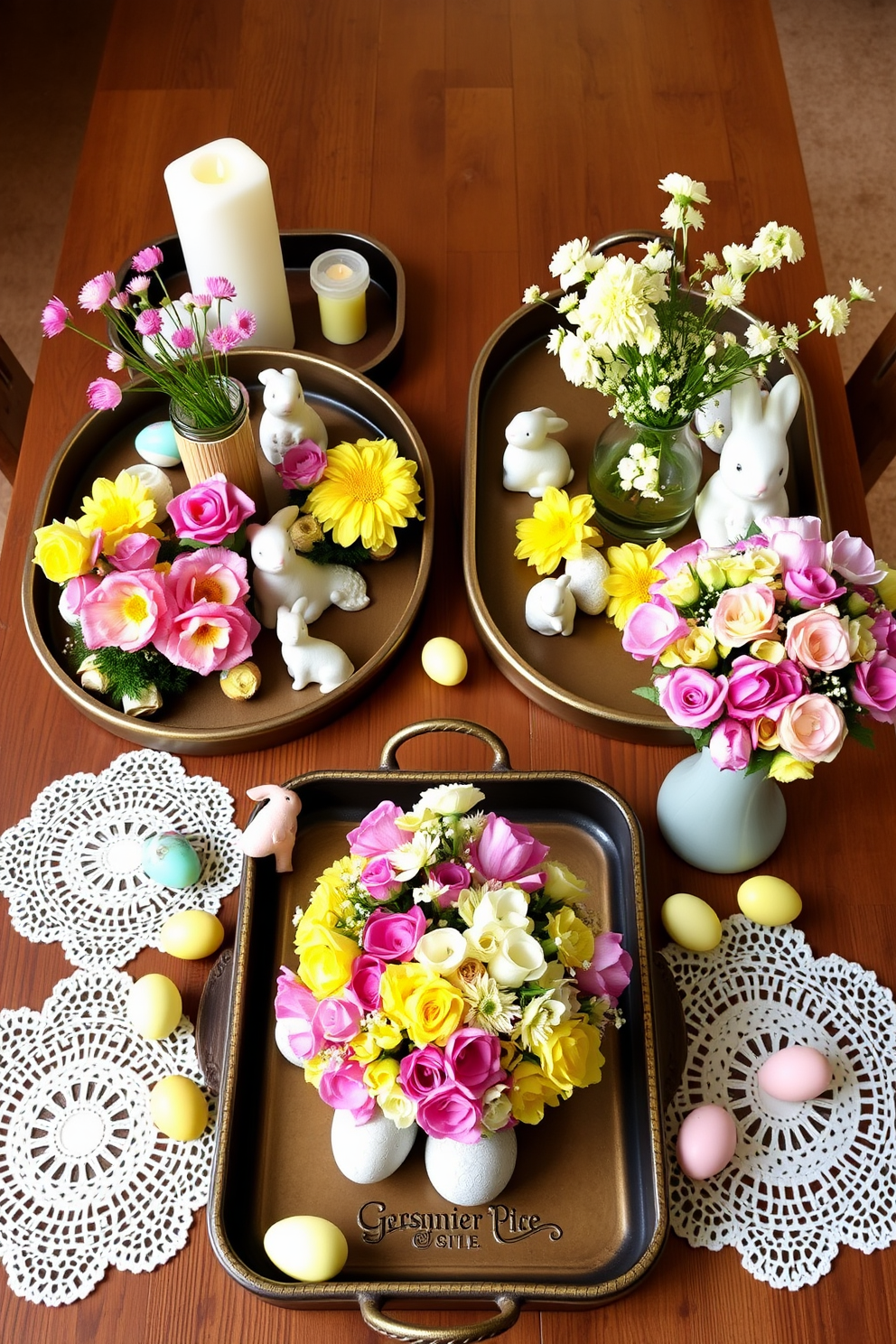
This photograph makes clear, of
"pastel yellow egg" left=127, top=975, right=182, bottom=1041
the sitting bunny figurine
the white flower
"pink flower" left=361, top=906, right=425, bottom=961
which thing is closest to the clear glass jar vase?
the sitting bunny figurine

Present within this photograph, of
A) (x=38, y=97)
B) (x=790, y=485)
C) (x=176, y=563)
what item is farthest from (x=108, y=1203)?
(x=38, y=97)

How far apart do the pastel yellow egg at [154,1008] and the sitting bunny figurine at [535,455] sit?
0.64 metres

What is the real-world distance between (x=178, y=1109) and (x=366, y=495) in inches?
23.9

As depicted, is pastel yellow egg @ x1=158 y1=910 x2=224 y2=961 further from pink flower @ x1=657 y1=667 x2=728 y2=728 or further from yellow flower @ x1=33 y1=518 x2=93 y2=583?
pink flower @ x1=657 y1=667 x2=728 y2=728

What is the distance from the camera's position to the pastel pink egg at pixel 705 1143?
0.86 m

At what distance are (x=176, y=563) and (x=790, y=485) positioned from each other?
0.67m

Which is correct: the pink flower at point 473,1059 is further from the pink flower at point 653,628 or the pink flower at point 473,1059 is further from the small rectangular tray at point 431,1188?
the pink flower at point 653,628

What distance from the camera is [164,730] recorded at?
3.38 feet

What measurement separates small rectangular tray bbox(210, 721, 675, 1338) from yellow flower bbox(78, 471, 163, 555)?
311 mm

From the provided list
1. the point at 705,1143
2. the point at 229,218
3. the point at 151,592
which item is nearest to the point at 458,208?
the point at 229,218

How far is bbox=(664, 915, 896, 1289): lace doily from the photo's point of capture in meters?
0.86

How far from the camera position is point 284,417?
3.66 feet

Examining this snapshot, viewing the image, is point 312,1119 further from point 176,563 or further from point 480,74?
point 480,74

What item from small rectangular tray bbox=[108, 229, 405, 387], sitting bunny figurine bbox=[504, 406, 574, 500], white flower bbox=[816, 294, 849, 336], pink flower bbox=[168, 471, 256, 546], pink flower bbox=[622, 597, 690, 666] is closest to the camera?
pink flower bbox=[622, 597, 690, 666]
